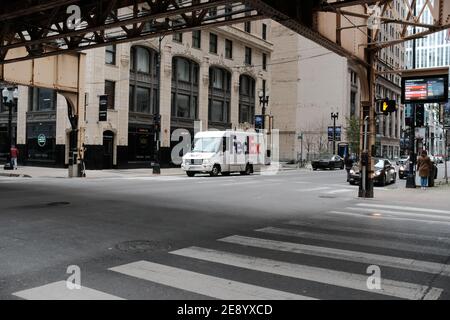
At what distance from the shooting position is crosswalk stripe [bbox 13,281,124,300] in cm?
505

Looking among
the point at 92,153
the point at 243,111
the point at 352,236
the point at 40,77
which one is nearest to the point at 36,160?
the point at 92,153

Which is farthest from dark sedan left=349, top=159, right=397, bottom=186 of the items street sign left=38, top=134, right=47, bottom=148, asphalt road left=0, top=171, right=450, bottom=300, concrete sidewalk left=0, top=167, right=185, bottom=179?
street sign left=38, top=134, right=47, bottom=148

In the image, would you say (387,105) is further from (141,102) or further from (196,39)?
(196,39)

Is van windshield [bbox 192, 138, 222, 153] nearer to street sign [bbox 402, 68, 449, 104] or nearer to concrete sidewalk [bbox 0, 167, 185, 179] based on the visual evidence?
concrete sidewalk [bbox 0, 167, 185, 179]

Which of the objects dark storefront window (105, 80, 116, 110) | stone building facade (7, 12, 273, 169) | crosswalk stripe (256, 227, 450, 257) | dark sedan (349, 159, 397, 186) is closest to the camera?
crosswalk stripe (256, 227, 450, 257)

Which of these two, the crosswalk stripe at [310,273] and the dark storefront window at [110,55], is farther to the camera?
the dark storefront window at [110,55]

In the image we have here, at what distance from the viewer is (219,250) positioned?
25.1 feet

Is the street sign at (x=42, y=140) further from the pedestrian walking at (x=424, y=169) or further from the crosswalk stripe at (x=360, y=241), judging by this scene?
the crosswalk stripe at (x=360, y=241)

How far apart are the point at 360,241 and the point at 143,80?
3259 cm

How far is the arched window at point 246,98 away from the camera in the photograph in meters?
51.4

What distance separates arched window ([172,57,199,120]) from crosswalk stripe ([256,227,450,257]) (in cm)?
3325

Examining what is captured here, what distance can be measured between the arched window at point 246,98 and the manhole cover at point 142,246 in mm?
43705

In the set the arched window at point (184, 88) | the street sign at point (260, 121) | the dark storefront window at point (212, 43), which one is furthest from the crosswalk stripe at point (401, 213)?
the dark storefront window at point (212, 43)

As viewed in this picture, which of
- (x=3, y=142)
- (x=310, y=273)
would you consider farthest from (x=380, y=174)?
(x=3, y=142)
